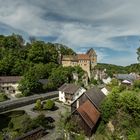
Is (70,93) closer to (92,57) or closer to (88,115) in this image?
(88,115)

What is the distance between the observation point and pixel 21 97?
5338 cm

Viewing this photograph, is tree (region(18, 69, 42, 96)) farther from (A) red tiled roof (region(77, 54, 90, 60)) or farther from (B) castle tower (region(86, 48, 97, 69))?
(B) castle tower (region(86, 48, 97, 69))

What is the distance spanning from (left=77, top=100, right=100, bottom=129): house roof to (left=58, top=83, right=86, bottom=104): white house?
1634cm

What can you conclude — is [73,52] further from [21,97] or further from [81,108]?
[81,108]

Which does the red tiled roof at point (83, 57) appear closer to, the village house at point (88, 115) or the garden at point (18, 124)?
the garden at point (18, 124)

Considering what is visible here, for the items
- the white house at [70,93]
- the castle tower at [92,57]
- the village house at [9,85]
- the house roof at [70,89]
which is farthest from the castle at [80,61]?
the white house at [70,93]

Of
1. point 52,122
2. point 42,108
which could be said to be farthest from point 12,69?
point 52,122

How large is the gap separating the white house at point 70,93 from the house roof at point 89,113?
16337mm

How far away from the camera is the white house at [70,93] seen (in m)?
50.2

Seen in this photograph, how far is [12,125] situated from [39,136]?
672 cm

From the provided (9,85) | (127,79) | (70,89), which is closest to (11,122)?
(70,89)

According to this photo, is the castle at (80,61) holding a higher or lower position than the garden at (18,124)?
higher

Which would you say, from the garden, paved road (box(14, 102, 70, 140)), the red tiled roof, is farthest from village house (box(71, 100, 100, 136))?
the red tiled roof

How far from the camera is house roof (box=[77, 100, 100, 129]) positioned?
93.0 feet
